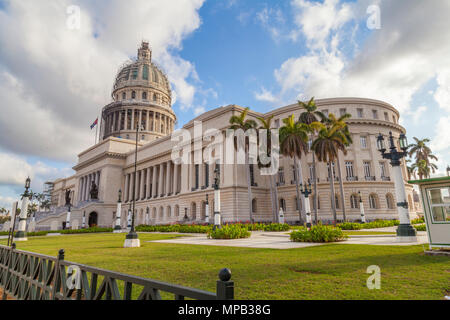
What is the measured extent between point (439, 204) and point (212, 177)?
1645 inches

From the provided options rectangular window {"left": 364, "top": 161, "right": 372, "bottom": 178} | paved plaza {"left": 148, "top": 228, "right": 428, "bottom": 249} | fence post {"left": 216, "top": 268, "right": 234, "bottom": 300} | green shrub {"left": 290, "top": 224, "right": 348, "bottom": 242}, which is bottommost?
paved plaza {"left": 148, "top": 228, "right": 428, "bottom": 249}

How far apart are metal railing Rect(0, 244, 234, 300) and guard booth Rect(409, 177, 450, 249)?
989cm

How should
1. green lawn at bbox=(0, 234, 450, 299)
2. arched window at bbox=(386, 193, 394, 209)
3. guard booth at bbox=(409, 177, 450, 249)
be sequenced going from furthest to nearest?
1. arched window at bbox=(386, 193, 394, 209)
2. guard booth at bbox=(409, 177, 450, 249)
3. green lawn at bbox=(0, 234, 450, 299)

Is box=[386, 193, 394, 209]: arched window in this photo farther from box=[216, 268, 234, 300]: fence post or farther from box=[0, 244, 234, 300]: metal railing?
box=[216, 268, 234, 300]: fence post

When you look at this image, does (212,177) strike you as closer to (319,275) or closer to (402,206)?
(402,206)

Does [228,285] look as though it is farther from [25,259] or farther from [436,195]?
[436,195]

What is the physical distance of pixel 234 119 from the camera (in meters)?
38.6

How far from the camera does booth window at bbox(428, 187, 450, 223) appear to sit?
9766mm

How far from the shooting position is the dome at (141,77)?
94.7 metres

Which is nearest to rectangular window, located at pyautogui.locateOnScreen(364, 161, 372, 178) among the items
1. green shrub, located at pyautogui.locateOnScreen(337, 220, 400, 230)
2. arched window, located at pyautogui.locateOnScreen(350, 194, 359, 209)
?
arched window, located at pyautogui.locateOnScreen(350, 194, 359, 209)

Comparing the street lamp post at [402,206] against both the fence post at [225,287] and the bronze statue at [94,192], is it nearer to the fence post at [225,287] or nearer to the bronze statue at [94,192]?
the fence post at [225,287]

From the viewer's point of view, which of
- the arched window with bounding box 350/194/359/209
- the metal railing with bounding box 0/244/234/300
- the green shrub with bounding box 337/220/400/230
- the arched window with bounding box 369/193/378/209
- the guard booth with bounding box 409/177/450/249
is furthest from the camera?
the arched window with bounding box 369/193/378/209

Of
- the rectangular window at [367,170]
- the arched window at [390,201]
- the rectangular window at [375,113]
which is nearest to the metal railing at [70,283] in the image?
the rectangular window at [367,170]
